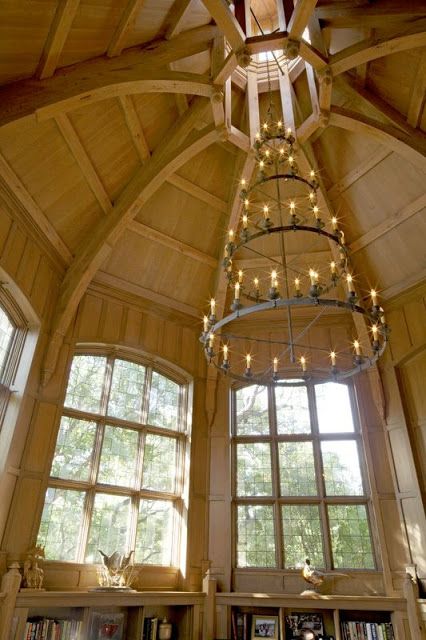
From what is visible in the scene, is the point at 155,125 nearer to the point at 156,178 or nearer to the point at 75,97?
the point at 156,178

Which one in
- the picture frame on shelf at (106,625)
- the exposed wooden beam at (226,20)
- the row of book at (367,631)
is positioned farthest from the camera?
the row of book at (367,631)

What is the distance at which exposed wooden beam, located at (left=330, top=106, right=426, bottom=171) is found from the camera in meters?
5.11

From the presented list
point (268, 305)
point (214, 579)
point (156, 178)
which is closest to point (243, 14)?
point (156, 178)

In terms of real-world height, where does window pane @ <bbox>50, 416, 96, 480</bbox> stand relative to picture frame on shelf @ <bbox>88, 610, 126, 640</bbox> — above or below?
above

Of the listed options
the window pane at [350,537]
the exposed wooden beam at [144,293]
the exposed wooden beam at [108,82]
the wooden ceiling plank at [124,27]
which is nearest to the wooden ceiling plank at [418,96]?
the exposed wooden beam at [108,82]

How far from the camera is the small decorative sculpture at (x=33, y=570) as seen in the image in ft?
14.8

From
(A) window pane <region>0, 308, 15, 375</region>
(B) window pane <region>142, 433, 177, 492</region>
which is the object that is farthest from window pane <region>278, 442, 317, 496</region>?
(A) window pane <region>0, 308, 15, 375</region>

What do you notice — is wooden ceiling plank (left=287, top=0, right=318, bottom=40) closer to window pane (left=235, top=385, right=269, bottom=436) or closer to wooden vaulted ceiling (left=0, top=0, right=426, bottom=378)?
wooden vaulted ceiling (left=0, top=0, right=426, bottom=378)

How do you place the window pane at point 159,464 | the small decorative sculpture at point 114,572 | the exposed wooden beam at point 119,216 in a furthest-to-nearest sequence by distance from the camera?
1. the window pane at point 159,464
2. the exposed wooden beam at point 119,216
3. the small decorative sculpture at point 114,572

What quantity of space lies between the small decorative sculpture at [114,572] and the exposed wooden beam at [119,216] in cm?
224

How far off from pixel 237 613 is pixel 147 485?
73.5 inches

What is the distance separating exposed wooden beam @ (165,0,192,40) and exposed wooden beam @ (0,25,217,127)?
0.24 feet

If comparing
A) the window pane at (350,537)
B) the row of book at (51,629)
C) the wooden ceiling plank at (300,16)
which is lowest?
the row of book at (51,629)

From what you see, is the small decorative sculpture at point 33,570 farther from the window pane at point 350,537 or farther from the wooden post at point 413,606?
the wooden post at point 413,606
